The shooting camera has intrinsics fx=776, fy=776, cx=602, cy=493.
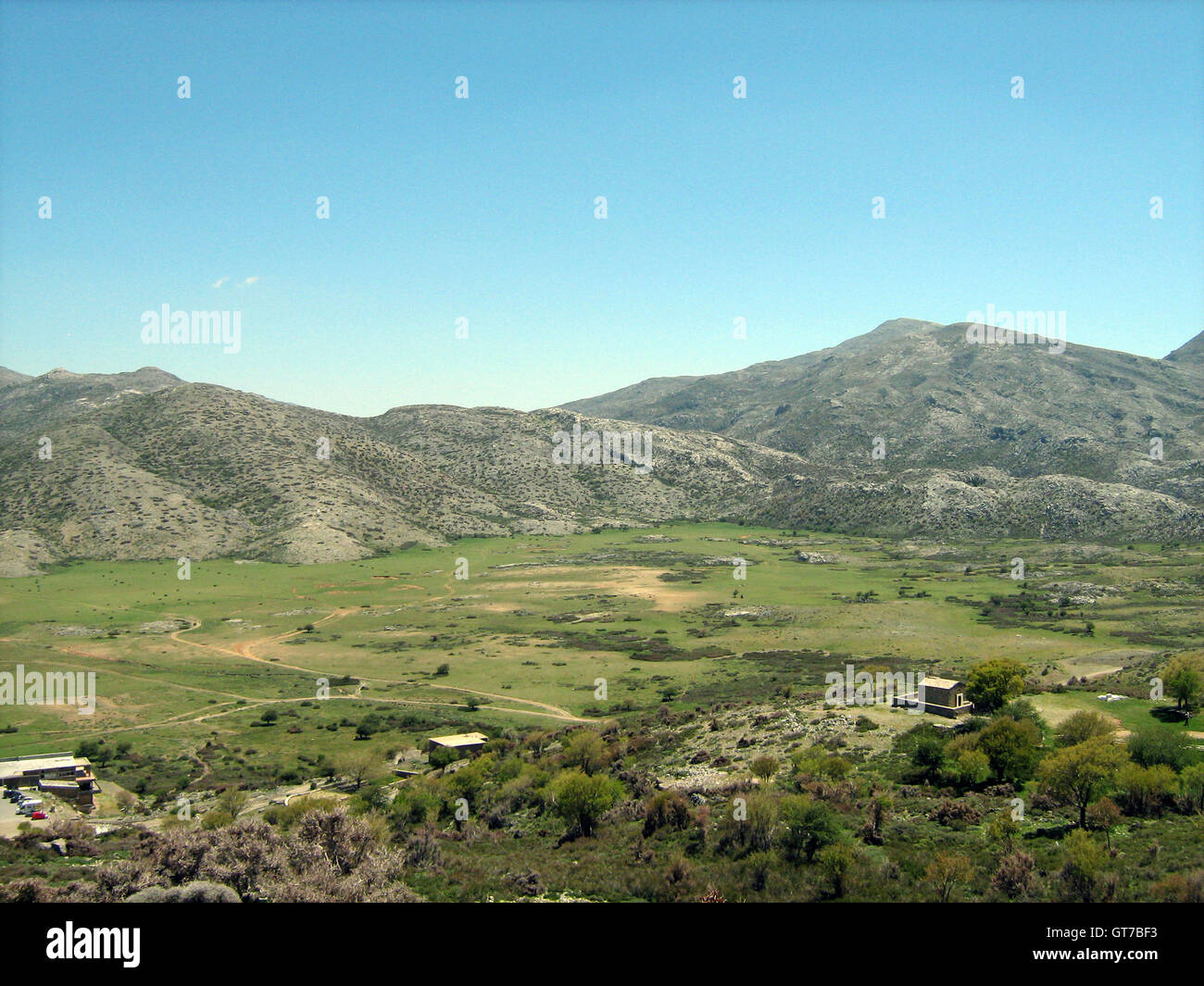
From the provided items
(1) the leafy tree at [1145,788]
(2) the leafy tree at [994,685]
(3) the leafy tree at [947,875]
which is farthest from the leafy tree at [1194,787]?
(2) the leafy tree at [994,685]

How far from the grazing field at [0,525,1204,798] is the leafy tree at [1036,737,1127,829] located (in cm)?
1538

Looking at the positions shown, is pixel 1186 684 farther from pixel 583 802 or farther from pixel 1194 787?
→ pixel 583 802

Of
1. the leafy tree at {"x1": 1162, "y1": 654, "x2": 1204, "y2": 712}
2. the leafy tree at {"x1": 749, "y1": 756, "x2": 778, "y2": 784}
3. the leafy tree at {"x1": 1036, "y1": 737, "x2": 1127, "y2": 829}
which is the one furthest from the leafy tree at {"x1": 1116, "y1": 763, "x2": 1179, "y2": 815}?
the leafy tree at {"x1": 1162, "y1": 654, "x2": 1204, "y2": 712}

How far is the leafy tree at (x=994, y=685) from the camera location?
130 ft

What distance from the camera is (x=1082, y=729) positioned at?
31250 mm

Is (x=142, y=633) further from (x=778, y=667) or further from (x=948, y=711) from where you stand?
(x=948, y=711)

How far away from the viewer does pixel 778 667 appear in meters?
67.6

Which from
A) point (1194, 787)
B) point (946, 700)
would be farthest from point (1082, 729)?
point (946, 700)

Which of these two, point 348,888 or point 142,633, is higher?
point 348,888

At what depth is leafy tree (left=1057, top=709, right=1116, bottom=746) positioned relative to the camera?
30906 mm

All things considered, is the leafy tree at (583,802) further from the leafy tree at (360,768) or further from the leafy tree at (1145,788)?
the leafy tree at (1145,788)

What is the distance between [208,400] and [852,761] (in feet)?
605

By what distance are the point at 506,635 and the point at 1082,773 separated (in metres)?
67.9
